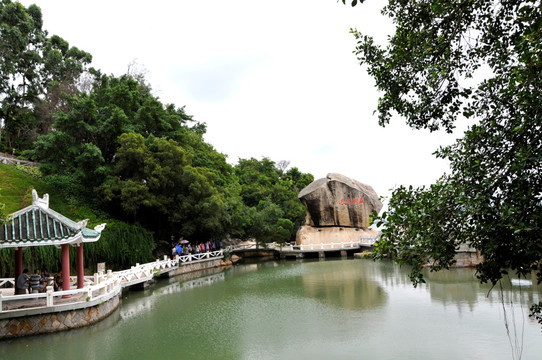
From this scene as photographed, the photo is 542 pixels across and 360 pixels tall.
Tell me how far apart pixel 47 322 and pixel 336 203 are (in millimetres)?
21394

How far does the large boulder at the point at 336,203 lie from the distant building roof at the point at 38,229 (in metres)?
19.4

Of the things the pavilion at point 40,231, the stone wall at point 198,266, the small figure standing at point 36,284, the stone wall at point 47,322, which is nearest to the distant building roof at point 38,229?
the pavilion at point 40,231

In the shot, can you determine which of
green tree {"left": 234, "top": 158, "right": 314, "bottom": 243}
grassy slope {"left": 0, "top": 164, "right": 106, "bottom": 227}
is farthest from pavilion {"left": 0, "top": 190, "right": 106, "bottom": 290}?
green tree {"left": 234, "top": 158, "right": 314, "bottom": 243}

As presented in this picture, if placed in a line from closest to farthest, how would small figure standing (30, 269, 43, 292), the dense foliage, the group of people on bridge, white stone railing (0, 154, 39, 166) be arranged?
small figure standing (30, 269, 43, 292) → the dense foliage → the group of people on bridge → white stone railing (0, 154, 39, 166)

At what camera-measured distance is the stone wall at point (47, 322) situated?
321 inches

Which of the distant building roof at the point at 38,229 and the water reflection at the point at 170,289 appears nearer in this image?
the distant building roof at the point at 38,229

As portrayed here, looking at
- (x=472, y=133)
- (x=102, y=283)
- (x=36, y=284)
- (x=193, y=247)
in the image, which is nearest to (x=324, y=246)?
(x=193, y=247)

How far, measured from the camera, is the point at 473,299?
11008mm

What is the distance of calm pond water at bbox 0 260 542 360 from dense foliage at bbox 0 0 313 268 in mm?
4821

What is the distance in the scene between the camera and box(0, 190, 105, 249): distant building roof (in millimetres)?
8477

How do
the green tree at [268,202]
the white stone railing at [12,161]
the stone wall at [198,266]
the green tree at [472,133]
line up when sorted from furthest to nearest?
1. the green tree at [268,202]
2. the white stone railing at [12,161]
3. the stone wall at [198,266]
4. the green tree at [472,133]

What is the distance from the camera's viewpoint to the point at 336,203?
2739 centimetres

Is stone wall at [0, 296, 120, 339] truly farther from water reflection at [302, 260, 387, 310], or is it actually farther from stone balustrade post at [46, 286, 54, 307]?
water reflection at [302, 260, 387, 310]

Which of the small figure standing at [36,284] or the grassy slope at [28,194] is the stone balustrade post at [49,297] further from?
the grassy slope at [28,194]
